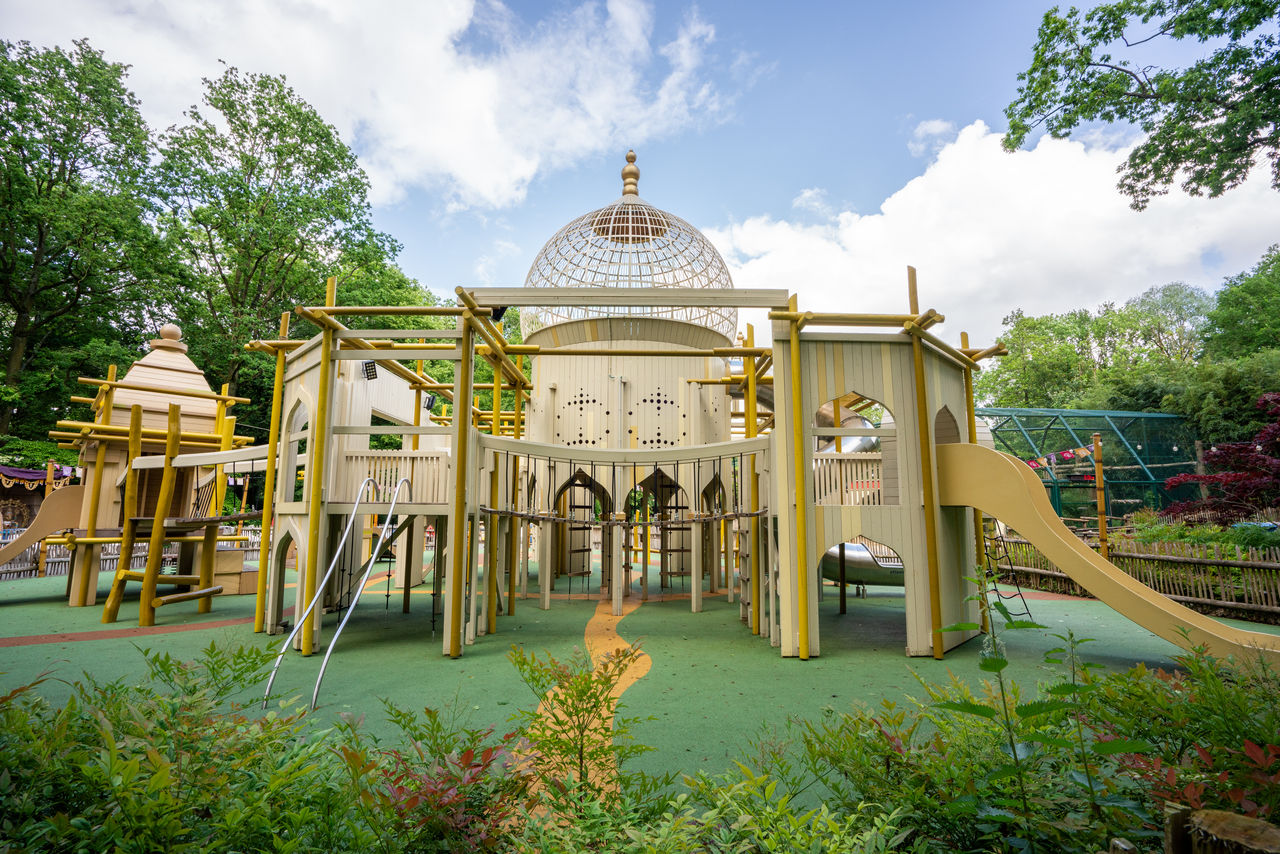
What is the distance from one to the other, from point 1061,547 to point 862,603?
7.19 meters

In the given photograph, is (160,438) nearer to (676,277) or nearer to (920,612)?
(676,277)

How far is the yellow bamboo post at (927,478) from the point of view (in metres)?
8.76

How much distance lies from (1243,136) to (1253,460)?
7.34 meters

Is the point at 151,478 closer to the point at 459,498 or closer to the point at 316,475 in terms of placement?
→ the point at 316,475

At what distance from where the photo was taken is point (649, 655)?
8984 mm

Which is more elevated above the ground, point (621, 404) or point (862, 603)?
point (621, 404)

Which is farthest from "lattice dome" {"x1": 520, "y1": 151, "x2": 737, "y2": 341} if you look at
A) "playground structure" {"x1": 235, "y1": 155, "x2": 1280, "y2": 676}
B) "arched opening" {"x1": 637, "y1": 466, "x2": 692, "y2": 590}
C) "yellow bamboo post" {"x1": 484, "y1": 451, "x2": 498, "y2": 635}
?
"yellow bamboo post" {"x1": 484, "y1": 451, "x2": 498, "y2": 635}

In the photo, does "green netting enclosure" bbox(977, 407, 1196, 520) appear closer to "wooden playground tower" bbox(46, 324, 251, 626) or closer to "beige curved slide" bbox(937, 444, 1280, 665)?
"beige curved slide" bbox(937, 444, 1280, 665)

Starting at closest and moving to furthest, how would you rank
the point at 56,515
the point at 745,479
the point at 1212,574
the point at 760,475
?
the point at 760,475 → the point at 1212,574 → the point at 745,479 → the point at 56,515

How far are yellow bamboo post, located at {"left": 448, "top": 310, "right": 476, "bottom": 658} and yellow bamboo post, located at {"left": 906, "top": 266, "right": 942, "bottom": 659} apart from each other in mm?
6637

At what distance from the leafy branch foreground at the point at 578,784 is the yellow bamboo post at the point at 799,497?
514 cm

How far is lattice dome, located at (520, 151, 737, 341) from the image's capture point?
1791cm

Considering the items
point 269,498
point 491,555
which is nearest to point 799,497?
point 491,555

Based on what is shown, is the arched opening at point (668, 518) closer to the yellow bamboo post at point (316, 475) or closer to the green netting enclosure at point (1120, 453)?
the yellow bamboo post at point (316, 475)
